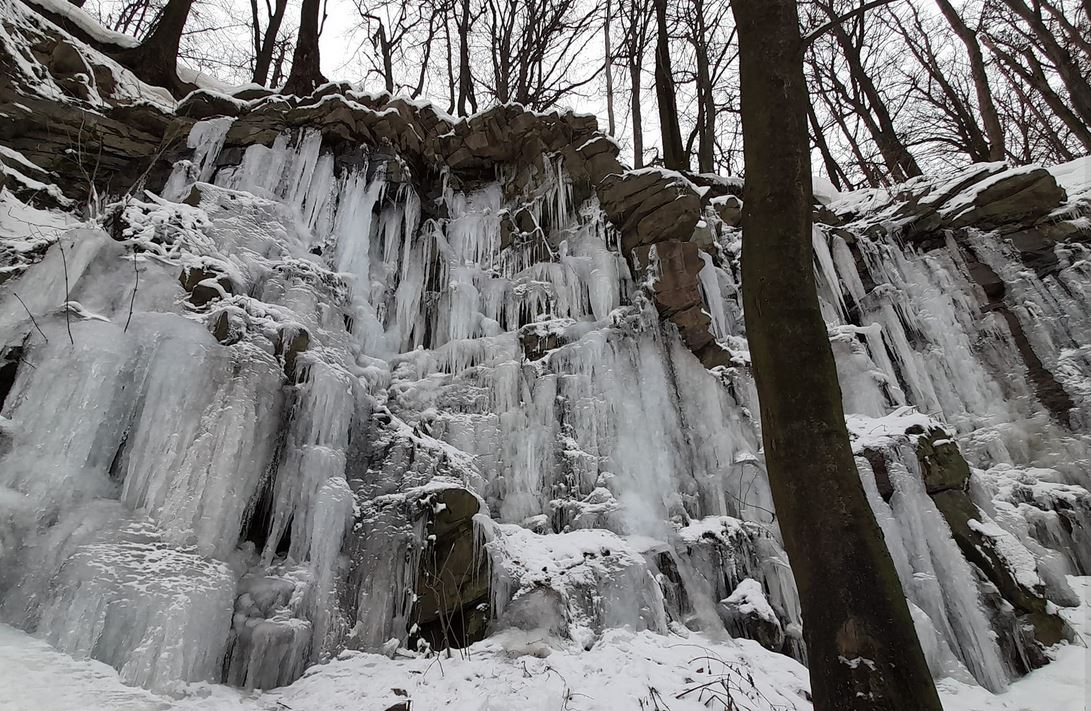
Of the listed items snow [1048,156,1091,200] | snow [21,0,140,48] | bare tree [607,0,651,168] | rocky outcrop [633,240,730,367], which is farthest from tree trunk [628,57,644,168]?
snow [21,0,140,48]

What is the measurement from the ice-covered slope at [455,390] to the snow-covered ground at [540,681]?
11 centimetres

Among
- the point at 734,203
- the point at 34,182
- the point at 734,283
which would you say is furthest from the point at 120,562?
the point at 734,203

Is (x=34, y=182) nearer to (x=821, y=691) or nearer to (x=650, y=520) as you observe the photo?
(x=650, y=520)

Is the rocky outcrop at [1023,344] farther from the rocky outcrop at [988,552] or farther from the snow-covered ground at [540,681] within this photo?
the snow-covered ground at [540,681]

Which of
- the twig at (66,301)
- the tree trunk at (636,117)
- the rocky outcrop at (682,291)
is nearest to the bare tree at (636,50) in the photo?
the tree trunk at (636,117)

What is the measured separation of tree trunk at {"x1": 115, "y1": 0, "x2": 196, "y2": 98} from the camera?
28.7 feet

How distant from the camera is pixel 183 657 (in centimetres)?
354

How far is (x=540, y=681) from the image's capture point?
3863mm

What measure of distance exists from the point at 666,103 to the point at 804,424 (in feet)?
38.6

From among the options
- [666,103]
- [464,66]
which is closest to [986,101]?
[666,103]

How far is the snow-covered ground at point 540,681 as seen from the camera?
3.12m

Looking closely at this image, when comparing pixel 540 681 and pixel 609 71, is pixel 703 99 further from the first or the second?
pixel 540 681

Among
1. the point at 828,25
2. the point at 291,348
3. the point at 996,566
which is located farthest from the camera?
the point at 291,348

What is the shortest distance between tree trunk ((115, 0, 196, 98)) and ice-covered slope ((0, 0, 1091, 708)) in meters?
0.68
